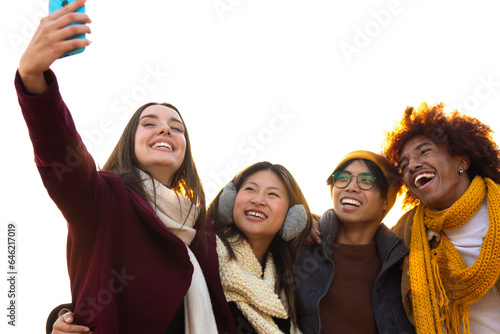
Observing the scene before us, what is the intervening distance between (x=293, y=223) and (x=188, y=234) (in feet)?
3.26

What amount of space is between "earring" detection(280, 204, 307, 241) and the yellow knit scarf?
93 cm

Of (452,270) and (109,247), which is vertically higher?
(109,247)

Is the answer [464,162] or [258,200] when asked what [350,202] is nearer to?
[258,200]

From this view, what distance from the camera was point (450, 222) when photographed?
11.8 feet

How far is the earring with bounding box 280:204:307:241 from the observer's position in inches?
135

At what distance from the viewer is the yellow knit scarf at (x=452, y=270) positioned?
11.0 ft

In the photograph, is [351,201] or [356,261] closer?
[356,261]

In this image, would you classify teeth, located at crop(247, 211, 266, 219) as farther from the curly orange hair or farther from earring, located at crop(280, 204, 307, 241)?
the curly orange hair

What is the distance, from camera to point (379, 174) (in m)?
3.91

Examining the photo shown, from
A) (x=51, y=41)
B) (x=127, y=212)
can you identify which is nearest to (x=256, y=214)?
(x=127, y=212)

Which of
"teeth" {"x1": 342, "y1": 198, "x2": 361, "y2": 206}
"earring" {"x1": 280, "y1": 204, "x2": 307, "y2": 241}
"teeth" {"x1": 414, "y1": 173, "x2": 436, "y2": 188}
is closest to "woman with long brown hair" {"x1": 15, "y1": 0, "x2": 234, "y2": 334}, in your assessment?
"earring" {"x1": 280, "y1": 204, "x2": 307, "y2": 241}

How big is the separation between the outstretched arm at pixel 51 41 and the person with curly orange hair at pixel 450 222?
9.57ft

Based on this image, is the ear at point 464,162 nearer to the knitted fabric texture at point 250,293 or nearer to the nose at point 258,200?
the nose at point 258,200

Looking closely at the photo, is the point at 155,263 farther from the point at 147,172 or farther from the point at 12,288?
the point at 12,288
